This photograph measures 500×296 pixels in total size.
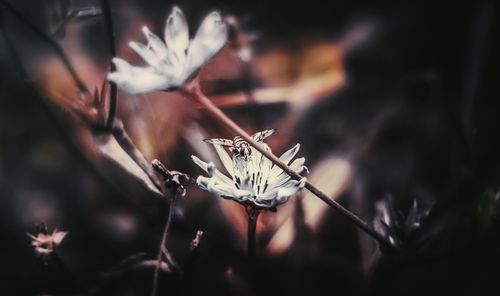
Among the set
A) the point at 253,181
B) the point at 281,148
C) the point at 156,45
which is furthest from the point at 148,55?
the point at 281,148

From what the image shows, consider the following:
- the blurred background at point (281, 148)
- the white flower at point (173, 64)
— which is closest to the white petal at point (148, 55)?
the white flower at point (173, 64)

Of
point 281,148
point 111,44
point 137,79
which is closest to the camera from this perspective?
point 137,79

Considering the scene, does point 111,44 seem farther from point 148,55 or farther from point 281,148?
point 281,148

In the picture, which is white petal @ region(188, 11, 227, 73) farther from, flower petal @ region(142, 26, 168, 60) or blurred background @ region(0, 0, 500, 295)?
blurred background @ region(0, 0, 500, 295)

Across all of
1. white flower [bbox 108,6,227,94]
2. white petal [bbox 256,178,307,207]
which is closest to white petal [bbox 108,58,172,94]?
white flower [bbox 108,6,227,94]

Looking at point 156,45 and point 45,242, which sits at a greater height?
point 156,45

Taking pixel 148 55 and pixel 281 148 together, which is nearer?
pixel 148 55
